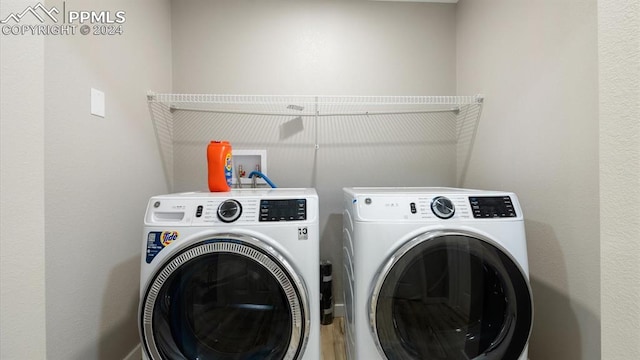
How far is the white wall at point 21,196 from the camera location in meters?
0.76

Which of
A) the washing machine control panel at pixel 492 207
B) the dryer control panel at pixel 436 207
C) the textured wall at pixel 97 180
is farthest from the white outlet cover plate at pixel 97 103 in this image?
the washing machine control panel at pixel 492 207

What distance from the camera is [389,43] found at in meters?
1.68

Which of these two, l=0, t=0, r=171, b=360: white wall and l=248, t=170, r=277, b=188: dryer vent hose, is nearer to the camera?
l=0, t=0, r=171, b=360: white wall

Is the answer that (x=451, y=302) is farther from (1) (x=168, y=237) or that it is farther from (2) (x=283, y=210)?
(1) (x=168, y=237)

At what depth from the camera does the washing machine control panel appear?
916 mm

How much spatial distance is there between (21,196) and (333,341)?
1573 millimetres

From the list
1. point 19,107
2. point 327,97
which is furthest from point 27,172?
point 327,97

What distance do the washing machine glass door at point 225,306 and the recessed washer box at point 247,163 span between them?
0.81m

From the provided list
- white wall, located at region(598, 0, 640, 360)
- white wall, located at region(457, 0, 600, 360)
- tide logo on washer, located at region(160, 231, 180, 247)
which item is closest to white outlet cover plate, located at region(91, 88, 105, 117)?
tide logo on washer, located at region(160, 231, 180, 247)

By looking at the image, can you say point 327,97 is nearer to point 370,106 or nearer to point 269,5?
point 370,106

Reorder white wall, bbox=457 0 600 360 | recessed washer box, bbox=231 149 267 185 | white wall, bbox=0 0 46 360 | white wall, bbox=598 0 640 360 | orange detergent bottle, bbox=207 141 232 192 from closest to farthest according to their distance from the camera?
white wall, bbox=598 0 640 360 → white wall, bbox=0 0 46 360 → white wall, bbox=457 0 600 360 → orange detergent bottle, bbox=207 141 232 192 → recessed washer box, bbox=231 149 267 185

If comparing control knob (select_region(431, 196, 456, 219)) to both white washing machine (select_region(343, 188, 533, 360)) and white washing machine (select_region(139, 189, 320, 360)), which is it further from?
white washing machine (select_region(139, 189, 320, 360))

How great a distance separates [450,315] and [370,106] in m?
1.33

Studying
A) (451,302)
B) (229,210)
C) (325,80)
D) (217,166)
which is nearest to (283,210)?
(229,210)
